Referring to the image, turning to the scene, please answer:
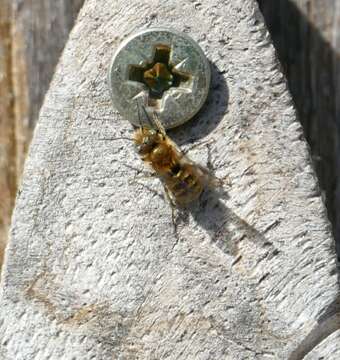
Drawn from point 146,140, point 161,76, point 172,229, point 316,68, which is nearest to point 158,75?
point 161,76

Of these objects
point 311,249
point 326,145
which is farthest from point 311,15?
point 311,249

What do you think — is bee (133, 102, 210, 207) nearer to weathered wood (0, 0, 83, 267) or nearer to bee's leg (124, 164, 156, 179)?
bee's leg (124, 164, 156, 179)

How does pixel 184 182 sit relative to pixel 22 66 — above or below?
below

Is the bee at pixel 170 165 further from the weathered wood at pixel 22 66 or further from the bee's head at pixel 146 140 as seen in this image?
the weathered wood at pixel 22 66

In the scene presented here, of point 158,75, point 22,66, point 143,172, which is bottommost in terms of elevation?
point 143,172

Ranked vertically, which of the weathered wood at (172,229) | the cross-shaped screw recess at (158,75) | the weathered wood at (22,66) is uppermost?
the weathered wood at (22,66)

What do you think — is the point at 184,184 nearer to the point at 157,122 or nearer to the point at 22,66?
the point at 157,122

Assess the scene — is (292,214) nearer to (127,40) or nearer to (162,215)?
(162,215)

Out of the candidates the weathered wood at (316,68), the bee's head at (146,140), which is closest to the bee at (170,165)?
the bee's head at (146,140)
